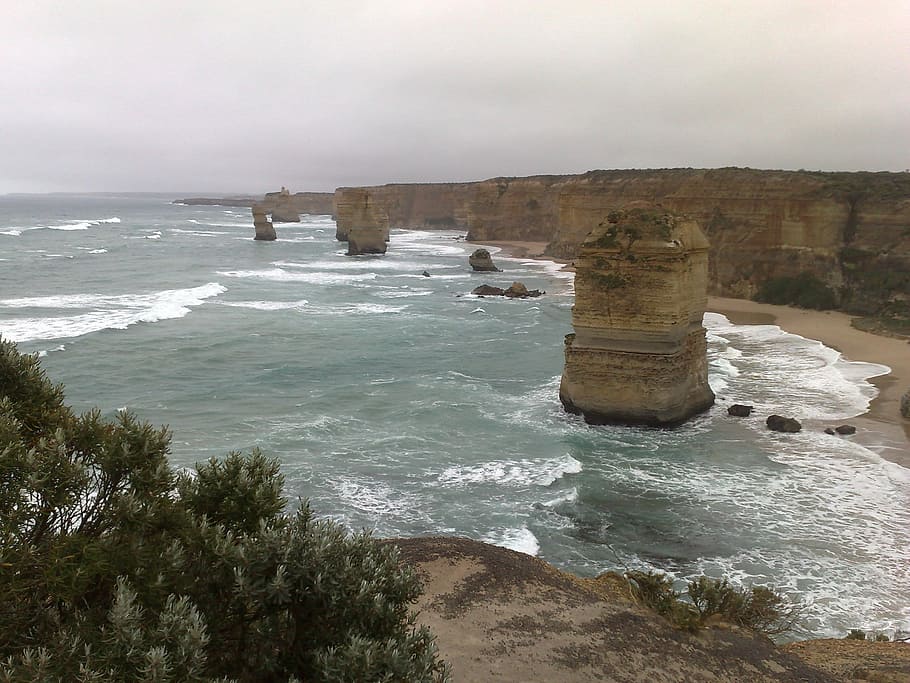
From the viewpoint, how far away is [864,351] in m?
27.9

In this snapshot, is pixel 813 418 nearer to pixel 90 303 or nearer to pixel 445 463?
pixel 445 463

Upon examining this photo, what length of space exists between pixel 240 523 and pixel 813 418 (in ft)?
61.7

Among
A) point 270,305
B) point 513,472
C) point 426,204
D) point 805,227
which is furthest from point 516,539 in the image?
point 426,204

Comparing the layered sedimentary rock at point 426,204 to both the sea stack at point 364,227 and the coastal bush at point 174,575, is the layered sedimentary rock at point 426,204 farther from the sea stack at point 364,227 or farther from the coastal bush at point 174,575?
the coastal bush at point 174,575

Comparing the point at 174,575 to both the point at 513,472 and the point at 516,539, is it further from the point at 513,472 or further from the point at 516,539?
the point at 513,472

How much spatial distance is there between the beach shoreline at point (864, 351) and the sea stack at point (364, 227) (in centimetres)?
4166

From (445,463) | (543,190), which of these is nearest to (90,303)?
(445,463)

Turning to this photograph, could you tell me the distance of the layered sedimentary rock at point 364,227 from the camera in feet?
242

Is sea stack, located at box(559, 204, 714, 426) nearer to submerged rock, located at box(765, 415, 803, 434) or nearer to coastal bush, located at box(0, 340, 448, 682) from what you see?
submerged rock, located at box(765, 415, 803, 434)

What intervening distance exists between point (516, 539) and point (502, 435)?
5.63 m

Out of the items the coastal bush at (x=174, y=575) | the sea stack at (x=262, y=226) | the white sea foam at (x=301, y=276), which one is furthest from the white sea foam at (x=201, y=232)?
the coastal bush at (x=174, y=575)

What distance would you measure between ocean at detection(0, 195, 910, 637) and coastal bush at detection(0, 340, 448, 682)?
8262 millimetres

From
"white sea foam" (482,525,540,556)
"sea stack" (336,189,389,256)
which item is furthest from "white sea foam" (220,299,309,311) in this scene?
"sea stack" (336,189,389,256)

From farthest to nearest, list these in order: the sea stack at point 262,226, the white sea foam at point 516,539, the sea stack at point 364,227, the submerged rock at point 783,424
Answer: the sea stack at point 262,226 < the sea stack at point 364,227 < the submerged rock at point 783,424 < the white sea foam at point 516,539
